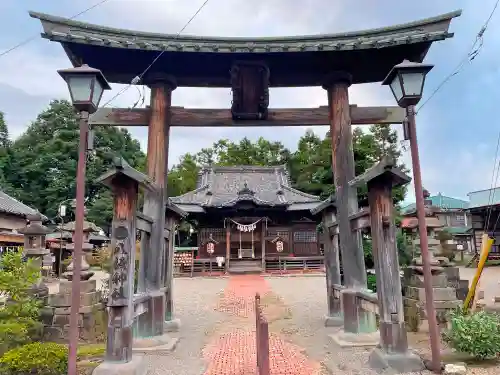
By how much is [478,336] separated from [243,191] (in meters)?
19.7

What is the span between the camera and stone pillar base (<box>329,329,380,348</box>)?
6258mm

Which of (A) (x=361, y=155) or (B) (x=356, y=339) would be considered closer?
(B) (x=356, y=339)

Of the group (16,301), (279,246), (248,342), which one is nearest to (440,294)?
(248,342)

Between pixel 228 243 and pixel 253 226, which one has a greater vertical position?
pixel 253 226

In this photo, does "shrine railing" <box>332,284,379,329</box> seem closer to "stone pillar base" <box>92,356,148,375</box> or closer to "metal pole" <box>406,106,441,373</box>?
"metal pole" <box>406,106,441,373</box>

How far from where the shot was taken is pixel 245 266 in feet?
79.9

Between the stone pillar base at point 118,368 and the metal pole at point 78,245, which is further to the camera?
the stone pillar base at point 118,368

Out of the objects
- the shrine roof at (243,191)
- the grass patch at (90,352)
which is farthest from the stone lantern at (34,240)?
the shrine roof at (243,191)

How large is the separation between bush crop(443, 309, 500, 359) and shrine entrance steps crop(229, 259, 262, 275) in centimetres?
1920

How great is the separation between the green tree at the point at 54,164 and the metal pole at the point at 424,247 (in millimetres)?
35343

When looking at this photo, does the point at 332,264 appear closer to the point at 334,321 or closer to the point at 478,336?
the point at 334,321

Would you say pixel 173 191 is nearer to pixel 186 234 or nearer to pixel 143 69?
pixel 186 234

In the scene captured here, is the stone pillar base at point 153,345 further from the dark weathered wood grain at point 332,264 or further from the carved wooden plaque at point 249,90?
the carved wooden plaque at point 249,90

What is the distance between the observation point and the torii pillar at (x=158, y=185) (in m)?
6.82
